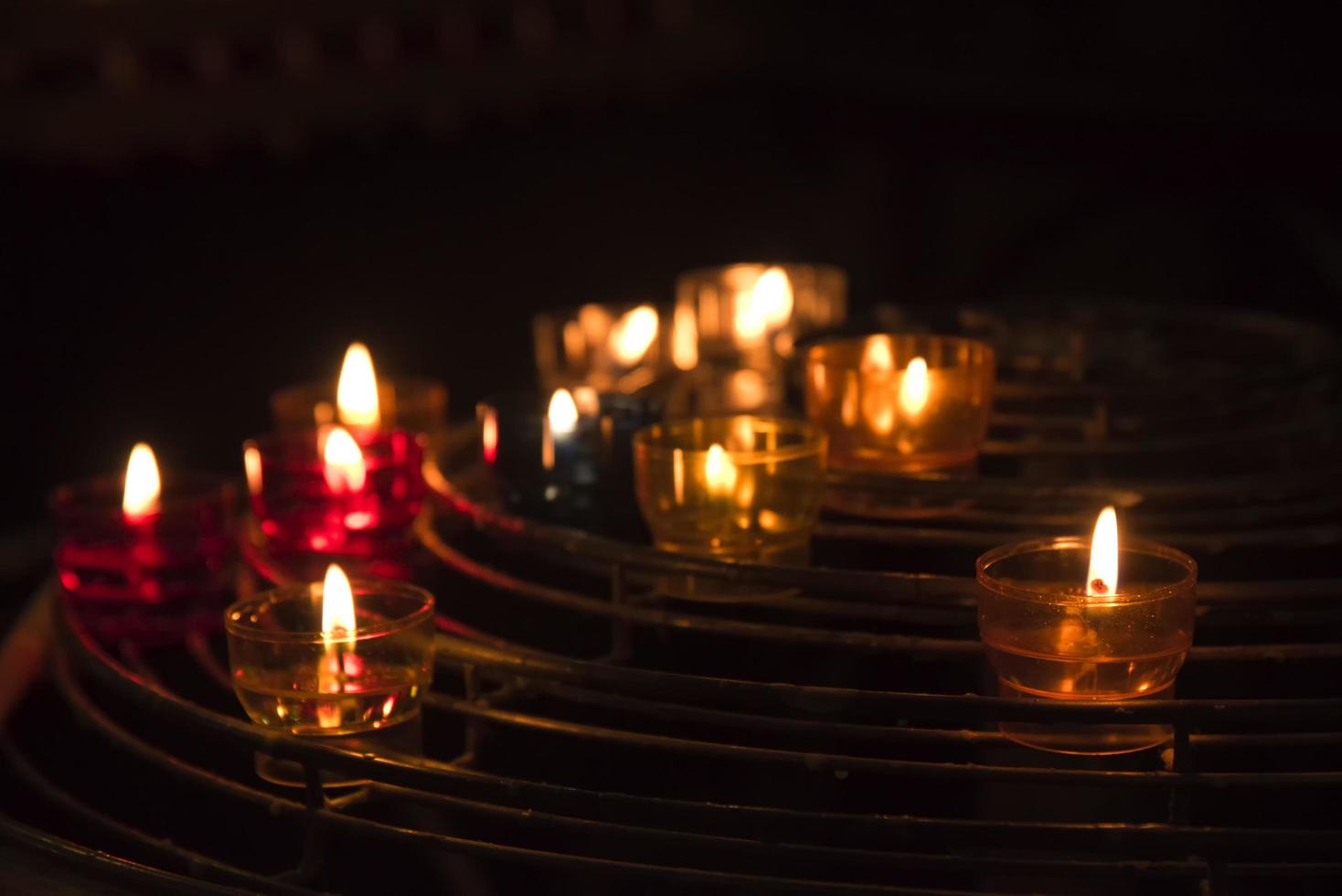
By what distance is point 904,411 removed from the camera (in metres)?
1.04

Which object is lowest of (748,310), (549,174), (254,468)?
(254,468)

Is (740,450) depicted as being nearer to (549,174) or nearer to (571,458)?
(571,458)

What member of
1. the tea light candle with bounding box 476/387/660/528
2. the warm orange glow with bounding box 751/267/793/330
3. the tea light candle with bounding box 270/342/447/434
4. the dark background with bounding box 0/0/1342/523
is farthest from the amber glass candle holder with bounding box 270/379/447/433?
the dark background with bounding box 0/0/1342/523

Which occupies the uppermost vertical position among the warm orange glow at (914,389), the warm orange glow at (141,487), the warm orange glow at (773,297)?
the warm orange glow at (773,297)

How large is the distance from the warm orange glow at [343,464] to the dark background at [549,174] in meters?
1.35

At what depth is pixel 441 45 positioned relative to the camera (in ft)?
9.06

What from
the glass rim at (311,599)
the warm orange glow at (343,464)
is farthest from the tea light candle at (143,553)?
the glass rim at (311,599)

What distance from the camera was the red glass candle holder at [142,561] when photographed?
1.11m

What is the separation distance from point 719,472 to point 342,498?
0.30 metres

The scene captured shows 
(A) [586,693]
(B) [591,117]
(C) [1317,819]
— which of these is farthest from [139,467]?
(B) [591,117]

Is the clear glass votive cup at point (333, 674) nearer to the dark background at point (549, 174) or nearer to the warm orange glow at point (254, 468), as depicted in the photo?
the warm orange glow at point (254, 468)

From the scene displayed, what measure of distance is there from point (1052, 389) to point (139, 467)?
658 mm

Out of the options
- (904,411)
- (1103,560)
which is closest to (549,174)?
(904,411)

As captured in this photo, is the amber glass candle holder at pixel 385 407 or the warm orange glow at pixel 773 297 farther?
the warm orange glow at pixel 773 297
